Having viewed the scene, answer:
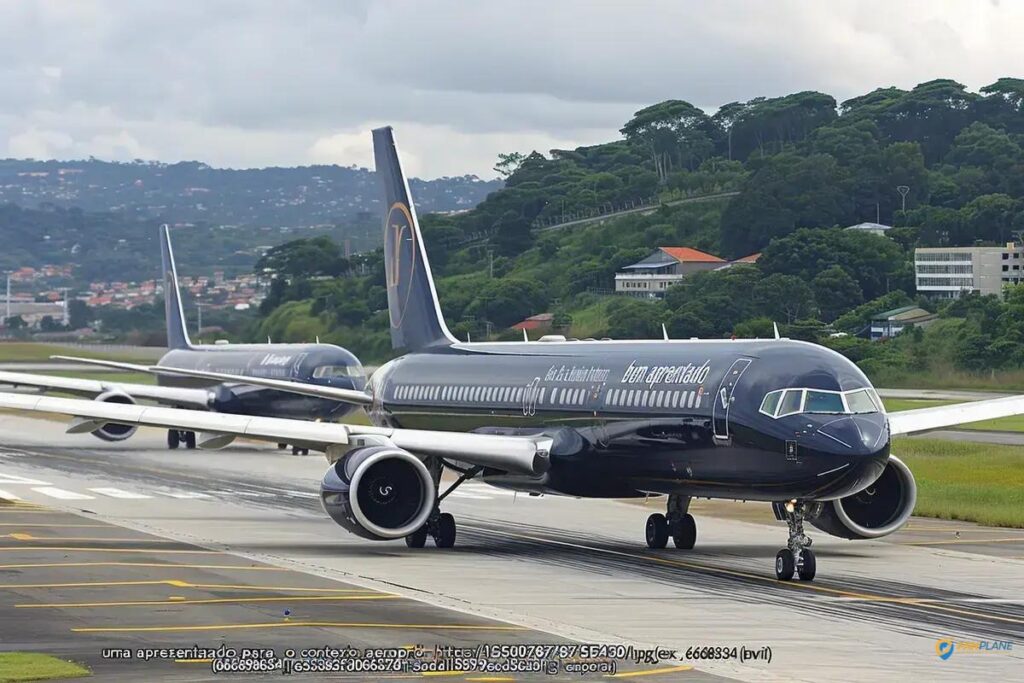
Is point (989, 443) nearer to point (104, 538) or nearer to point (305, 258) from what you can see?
point (104, 538)

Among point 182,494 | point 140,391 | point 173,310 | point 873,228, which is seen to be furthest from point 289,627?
point 873,228

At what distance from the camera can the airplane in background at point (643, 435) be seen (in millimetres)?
29625

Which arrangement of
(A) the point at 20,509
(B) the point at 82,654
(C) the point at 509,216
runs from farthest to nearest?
1. (C) the point at 509,216
2. (A) the point at 20,509
3. (B) the point at 82,654

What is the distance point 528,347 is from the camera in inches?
1596

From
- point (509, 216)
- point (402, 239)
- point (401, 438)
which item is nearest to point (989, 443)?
point (402, 239)

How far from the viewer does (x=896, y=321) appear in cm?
12156

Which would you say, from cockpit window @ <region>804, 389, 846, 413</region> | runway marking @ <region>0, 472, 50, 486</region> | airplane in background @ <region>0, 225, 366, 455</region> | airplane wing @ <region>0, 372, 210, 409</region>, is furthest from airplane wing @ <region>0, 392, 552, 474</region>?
airplane wing @ <region>0, 372, 210, 409</region>

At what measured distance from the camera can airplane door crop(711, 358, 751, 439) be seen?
3075cm

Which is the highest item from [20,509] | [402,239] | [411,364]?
[402,239]

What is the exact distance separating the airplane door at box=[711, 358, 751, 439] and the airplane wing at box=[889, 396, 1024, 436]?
4234 millimetres

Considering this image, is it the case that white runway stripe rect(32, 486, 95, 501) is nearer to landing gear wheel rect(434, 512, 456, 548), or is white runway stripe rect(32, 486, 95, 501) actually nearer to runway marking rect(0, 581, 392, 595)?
landing gear wheel rect(434, 512, 456, 548)

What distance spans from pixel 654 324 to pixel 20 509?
63722 mm

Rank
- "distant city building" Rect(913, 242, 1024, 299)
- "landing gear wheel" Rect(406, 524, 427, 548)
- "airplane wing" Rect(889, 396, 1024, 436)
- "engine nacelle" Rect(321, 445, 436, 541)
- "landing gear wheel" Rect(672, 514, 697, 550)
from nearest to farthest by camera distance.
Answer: "engine nacelle" Rect(321, 445, 436, 541), "airplane wing" Rect(889, 396, 1024, 436), "landing gear wheel" Rect(406, 524, 427, 548), "landing gear wheel" Rect(672, 514, 697, 550), "distant city building" Rect(913, 242, 1024, 299)

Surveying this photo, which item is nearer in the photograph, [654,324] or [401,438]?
[401,438]
